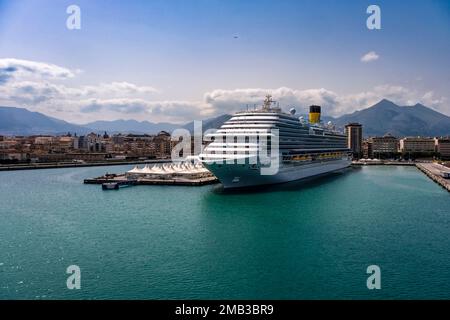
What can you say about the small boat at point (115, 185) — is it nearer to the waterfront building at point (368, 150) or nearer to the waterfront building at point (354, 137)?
the waterfront building at point (368, 150)

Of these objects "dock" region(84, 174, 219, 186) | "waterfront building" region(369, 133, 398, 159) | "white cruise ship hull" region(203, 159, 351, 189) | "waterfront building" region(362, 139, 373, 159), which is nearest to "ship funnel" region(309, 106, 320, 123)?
"white cruise ship hull" region(203, 159, 351, 189)

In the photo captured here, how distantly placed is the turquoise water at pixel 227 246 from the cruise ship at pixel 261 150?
1956 mm

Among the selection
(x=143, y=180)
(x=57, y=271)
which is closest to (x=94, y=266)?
(x=57, y=271)

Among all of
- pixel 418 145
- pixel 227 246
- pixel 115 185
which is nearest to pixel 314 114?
pixel 115 185

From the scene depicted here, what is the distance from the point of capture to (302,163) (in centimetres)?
3597

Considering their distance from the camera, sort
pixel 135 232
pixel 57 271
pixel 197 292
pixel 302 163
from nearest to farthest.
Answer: pixel 197 292 → pixel 57 271 → pixel 135 232 → pixel 302 163

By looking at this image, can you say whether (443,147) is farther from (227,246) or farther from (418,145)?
(227,246)

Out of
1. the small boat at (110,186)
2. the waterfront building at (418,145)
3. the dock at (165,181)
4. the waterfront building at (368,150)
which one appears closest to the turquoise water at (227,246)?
the small boat at (110,186)

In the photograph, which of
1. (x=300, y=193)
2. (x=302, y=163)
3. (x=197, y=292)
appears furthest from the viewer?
(x=302, y=163)

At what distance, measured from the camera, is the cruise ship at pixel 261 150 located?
27.4m

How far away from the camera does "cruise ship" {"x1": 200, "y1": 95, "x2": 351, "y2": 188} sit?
90.0 feet
